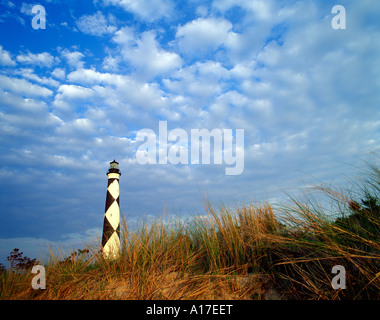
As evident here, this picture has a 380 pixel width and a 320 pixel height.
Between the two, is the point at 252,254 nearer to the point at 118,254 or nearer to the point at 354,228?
the point at 354,228

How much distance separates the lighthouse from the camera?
632cm

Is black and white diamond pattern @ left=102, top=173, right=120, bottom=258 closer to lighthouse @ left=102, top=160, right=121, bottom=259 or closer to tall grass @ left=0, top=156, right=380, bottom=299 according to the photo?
lighthouse @ left=102, top=160, right=121, bottom=259

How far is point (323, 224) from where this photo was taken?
3201 mm

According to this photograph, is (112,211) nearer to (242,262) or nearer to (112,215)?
(112,215)

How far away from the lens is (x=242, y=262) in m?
3.67

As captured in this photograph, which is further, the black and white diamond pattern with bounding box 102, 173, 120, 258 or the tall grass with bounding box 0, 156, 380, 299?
the black and white diamond pattern with bounding box 102, 173, 120, 258

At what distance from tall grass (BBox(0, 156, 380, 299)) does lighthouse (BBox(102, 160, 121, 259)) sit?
1.63 metres

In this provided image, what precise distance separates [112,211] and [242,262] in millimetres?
4231

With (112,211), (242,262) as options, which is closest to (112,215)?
(112,211)

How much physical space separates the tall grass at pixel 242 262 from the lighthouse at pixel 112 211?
1632 mm

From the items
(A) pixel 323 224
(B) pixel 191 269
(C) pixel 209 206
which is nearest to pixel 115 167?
(C) pixel 209 206

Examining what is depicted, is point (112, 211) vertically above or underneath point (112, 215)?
above

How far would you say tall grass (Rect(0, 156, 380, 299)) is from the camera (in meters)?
2.93

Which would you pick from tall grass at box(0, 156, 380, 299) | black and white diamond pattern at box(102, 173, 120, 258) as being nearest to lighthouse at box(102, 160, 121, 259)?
black and white diamond pattern at box(102, 173, 120, 258)
